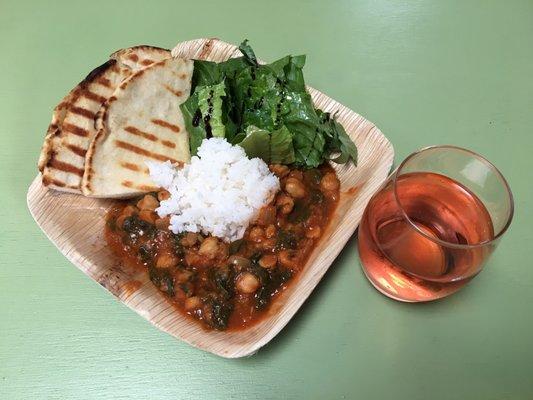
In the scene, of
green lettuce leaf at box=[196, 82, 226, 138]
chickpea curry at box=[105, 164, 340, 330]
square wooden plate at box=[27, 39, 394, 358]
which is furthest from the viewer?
green lettuce leaf at box=[196, 82, 226, 138]

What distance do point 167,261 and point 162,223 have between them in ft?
0.60

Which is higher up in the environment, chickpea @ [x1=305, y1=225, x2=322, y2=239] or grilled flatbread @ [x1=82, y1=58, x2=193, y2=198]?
grilled flatbread @ [x1=82, y1=58, x2=193, y2=198]

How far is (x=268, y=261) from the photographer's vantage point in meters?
2.02

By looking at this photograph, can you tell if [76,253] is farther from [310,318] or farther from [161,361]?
[310,318]

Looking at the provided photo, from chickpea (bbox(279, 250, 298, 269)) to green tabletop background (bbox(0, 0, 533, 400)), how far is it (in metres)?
0.20

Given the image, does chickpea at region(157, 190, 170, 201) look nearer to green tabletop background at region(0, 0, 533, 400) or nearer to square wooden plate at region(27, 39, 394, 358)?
square wooden plate at region(27, 39, 394, 358)

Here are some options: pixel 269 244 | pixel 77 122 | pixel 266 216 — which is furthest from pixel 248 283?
pixel 77 122

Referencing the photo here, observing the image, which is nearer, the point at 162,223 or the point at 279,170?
the point at 162,223

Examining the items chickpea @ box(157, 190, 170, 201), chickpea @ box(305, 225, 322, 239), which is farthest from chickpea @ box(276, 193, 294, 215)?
chickpea @ box(157, 190, 170, 201)

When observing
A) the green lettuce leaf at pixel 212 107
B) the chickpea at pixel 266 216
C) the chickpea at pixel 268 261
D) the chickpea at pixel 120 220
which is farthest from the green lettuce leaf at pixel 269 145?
the chickpea at pixel 120 220

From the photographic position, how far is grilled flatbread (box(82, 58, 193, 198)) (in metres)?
2.08

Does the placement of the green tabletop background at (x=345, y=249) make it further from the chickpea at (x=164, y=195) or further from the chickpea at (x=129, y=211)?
the chickpea at (x=164, y=195)

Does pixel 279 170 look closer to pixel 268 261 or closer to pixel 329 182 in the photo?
pixel 329 182

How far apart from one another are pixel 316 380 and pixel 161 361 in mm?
622
